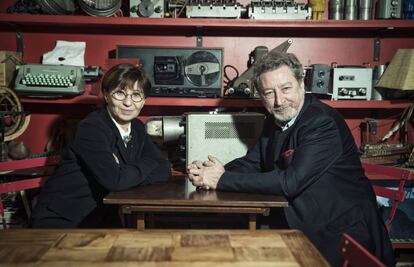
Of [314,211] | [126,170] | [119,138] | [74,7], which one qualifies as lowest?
[314,211]

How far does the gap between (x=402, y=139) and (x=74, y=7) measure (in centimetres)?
279

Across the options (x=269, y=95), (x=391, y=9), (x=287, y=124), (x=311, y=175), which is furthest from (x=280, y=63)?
(x=391, y=9)

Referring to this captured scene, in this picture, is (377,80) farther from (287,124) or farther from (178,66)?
(178,66)

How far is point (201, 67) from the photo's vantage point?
8.49 feet

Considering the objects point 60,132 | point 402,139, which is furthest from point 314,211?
point 60,132

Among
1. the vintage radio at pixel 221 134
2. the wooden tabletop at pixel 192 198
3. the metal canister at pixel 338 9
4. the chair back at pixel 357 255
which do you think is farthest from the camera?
the metal canister at pixel 338 9

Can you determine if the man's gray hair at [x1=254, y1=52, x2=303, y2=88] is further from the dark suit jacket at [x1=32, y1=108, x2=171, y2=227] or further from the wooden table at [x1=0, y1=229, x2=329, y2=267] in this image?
the wooden table at [x1=0, y1=229, x2=329, y2=267]

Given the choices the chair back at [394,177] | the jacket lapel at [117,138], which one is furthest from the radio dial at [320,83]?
the jacket lapel at [117,138]

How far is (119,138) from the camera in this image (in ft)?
6.12

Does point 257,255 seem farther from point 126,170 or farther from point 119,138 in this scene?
point 119,138

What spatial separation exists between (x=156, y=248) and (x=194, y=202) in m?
0.47

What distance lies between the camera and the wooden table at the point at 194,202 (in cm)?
152

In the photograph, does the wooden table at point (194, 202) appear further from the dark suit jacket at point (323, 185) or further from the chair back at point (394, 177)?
the chair back at point (394, 177)

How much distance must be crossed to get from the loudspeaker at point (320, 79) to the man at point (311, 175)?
73 cm
